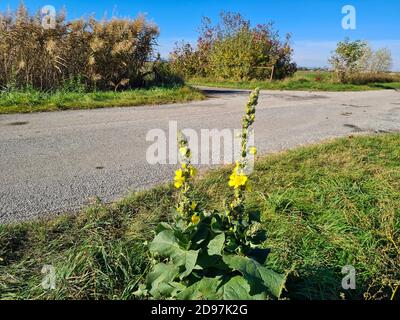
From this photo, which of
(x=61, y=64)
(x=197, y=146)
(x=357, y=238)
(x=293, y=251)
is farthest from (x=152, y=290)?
(x=61, y=64)

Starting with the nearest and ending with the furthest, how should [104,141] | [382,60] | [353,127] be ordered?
[104,141] → [353,127] → [382,60]

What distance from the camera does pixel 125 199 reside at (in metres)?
3.57

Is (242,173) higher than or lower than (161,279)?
higher

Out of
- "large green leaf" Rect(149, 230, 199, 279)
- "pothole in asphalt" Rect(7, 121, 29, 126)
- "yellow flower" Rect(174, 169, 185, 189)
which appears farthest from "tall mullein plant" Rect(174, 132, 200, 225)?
"pothole in asphalt" Rect(7, 121, 29, 126)

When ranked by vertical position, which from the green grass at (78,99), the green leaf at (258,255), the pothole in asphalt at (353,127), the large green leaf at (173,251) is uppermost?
the green grass at (78,99)

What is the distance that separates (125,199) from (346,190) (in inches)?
92.3

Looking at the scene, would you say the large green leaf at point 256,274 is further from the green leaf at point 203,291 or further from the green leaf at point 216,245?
the green leaf at point 203,291

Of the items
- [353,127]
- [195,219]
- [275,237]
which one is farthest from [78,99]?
[195,219]

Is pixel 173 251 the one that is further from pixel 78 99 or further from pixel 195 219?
pixel 78 99

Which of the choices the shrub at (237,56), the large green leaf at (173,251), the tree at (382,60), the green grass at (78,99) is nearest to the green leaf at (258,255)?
the large green leaf at (173,251)

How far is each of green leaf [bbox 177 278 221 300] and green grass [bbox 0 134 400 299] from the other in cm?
50

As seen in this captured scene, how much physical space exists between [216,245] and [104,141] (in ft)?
14.5

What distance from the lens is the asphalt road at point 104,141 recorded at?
12.4 feet

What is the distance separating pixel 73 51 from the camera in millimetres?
10984
